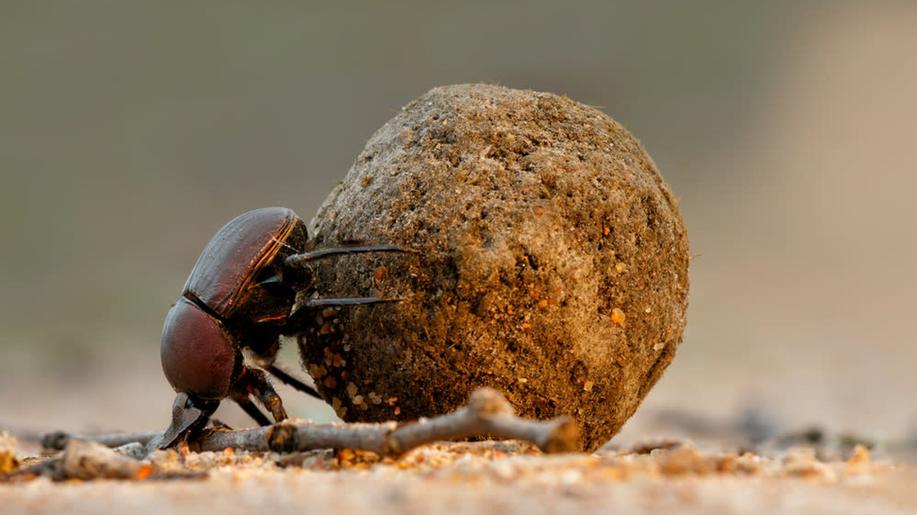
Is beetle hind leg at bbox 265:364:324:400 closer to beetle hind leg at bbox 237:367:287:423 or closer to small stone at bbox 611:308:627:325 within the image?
beetle hind leg at bbox 237:367:287:423

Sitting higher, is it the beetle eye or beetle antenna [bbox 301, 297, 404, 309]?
the beetle eye

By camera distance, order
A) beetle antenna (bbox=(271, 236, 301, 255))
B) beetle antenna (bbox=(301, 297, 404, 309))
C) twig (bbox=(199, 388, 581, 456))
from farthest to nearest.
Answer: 1. beetle antenna (bbox=(271, 236, 301, 255))
2. beetle antenna (bbox=(301, 297, 404, 309))
3. twig (bbox=(199, 388, 581, 456))

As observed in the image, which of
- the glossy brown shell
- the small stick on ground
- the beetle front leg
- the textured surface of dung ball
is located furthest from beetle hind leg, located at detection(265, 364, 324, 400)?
the small stick on ground

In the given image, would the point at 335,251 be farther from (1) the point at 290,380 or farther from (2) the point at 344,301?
(1) the point at 290,380

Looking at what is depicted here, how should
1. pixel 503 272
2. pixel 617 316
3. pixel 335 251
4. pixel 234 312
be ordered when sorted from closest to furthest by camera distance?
pixel 503 272 < pixel 617 316 < pixel 335 251 < pixel 234 312

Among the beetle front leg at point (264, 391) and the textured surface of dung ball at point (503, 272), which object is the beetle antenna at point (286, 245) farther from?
the beetle front leg at point (264, 391)

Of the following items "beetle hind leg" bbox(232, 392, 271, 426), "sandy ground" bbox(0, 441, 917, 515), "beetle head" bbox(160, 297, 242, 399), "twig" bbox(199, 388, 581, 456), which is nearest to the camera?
"sandy ground" bbox(0, 441, 917, 515)

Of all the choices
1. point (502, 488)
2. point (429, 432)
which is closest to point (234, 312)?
point (429, 432)
